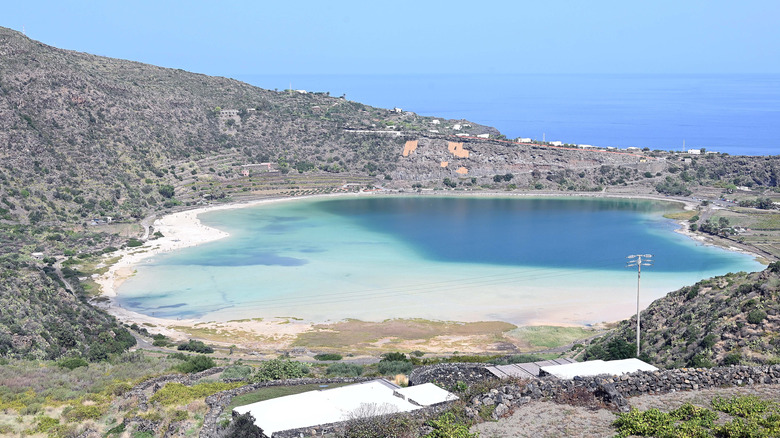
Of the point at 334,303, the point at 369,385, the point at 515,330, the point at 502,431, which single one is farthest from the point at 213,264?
the point at 502,431

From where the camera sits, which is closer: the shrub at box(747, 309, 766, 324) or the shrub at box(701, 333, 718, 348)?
the shrub at box(701, 333, 718, 348)

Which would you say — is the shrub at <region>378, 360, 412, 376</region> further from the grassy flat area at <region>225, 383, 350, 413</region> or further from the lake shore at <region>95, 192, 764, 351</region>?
the lake shore at <region>95, 192, 764, 351</region>

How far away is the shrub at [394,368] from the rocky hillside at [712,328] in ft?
23.0

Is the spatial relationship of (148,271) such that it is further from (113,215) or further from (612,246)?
(612,246)

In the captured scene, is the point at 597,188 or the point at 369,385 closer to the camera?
the point at 369,385

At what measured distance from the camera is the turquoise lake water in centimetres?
4238

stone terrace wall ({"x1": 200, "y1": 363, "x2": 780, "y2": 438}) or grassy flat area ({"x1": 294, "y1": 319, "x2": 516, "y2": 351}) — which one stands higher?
stone terrace wall ({"x1": 200, "y1": 363, "x2": 780, "y2": 438})

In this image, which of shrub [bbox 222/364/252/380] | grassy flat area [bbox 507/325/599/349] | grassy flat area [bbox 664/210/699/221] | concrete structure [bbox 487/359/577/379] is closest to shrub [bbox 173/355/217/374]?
shrub [bbox 222/364/252/380]

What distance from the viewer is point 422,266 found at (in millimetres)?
52250

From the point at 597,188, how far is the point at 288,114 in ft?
152

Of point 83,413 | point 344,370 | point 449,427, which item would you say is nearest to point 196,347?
point 344,370

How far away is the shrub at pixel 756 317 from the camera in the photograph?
79.0 ft

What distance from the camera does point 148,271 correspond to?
51.8 meters

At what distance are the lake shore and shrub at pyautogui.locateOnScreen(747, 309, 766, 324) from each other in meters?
14.3
